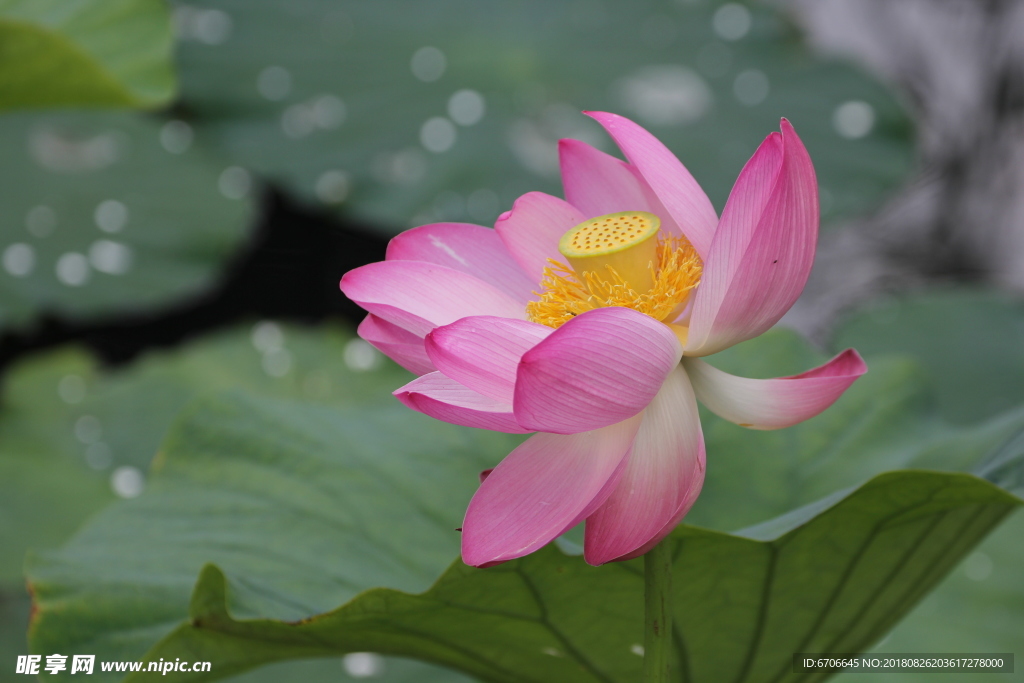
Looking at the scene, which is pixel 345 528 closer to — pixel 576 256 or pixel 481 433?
pixel 481 433

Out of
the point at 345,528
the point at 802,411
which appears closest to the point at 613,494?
the point at 802,411

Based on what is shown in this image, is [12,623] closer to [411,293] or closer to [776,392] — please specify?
[411,293]

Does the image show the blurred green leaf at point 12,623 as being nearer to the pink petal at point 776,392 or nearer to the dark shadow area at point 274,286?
the dark shadow area at point 274,286

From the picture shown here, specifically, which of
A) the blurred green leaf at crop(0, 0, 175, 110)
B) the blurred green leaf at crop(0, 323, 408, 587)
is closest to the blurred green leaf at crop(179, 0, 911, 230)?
the blurred green leaf at crop(0, 323, 408, 587)

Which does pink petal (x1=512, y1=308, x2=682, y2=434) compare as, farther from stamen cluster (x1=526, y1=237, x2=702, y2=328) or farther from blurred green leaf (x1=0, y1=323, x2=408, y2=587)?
blurred green leaf (x1=0, y1=323, x2=408, y2=587)

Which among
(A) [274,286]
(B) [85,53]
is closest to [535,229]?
(B) [85,53]

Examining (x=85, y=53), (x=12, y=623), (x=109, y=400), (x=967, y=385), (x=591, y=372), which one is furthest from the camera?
(x=109, y=400)
